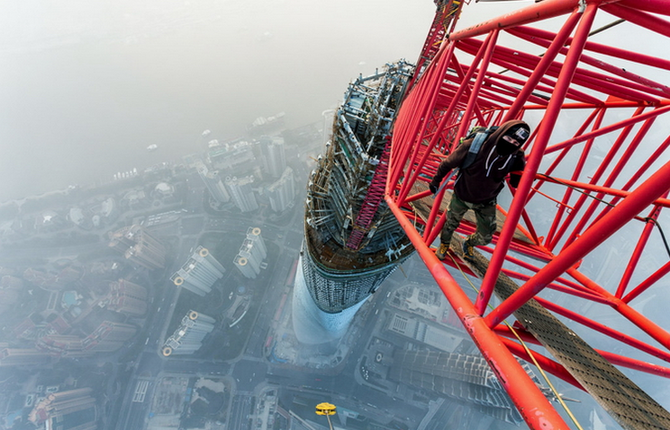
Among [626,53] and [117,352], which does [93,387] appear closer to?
[117,352]

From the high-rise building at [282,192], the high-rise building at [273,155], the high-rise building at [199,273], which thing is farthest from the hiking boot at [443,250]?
the high-rise building at [273,155]

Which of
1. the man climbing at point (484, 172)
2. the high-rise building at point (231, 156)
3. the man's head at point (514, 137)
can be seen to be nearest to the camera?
the man's head at point (514, 137)

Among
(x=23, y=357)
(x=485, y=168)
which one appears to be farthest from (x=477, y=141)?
(x=23, y=357)

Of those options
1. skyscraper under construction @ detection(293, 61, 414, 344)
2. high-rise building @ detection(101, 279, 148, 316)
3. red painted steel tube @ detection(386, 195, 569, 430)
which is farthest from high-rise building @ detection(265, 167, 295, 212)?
red painted steel tube @ detection(386, 195, 569, 430)

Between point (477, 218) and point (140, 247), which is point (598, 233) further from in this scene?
point (140, 247)

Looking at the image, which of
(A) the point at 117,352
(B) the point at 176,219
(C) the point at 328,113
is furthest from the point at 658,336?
(C) the point at 328,113

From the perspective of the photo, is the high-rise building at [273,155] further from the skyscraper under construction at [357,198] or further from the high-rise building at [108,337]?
the skyscraper under construction at [357,198]
